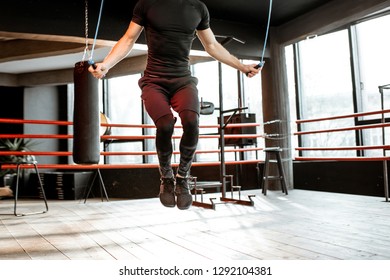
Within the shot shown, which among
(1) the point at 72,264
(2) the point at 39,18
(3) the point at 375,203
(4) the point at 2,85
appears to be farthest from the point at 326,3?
(4) the point at 2,85

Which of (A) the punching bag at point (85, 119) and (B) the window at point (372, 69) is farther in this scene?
(B) the window at point (372, 69)

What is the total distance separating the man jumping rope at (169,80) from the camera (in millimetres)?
2062

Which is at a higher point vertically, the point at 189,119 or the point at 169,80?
the point at 169,80

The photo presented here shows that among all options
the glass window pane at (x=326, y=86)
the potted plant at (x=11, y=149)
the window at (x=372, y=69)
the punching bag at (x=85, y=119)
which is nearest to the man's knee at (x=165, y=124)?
the punching bag at (x=85, y=119)

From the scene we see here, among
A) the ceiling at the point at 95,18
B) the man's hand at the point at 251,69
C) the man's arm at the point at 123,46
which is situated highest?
the ceiling at the point at 95,18

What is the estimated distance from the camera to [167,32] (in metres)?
2.16

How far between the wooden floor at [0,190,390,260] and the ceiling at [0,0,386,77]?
209cm

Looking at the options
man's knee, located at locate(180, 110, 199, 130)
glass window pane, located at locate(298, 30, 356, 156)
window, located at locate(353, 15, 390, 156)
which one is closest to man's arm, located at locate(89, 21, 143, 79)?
man's knee, located at locate(180, 110, 199, 130)

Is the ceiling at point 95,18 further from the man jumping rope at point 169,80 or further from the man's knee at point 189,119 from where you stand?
the man's knee at point 189,119

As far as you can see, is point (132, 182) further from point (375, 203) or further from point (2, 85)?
point (2, 85)

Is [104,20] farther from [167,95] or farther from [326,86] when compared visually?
[326,86]

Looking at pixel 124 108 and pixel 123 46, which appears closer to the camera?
pixel 123 46

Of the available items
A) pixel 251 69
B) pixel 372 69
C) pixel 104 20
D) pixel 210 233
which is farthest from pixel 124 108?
pixel 251 69

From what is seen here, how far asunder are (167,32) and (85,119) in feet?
5.24
